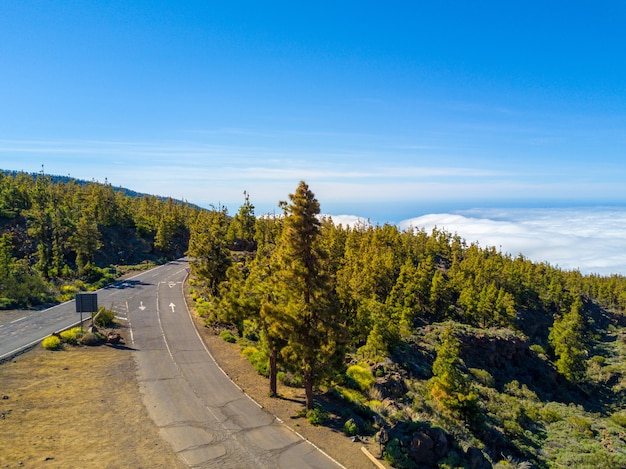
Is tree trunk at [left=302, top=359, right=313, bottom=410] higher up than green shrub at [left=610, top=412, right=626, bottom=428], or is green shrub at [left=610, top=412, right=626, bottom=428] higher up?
tree trunk at [left=302, top=359, right=313, bottom=410]

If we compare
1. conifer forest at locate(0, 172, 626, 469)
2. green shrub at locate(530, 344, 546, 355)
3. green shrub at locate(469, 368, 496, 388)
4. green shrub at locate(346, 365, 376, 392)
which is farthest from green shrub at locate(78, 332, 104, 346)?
green shrub at locate(530, 344, 546, 355)

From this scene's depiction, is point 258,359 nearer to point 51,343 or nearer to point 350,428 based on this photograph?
point 350,428

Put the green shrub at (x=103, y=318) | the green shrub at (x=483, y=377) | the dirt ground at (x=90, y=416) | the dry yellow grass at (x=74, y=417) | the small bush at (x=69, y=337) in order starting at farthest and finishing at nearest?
the green shrub at (x=483, y=377)
the green shrub at (x=103, y=318)
the small bush at (x=69, y=337)
the dirt ground at (x=90, y=416)
the dry yellow grass at (x=74, y=417)

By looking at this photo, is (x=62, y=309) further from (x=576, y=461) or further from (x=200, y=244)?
(x=576, y=461)

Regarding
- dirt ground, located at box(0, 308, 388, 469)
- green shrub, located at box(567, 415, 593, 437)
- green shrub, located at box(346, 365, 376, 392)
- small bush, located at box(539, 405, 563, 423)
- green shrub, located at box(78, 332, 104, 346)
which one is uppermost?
green shrub, located at box(78, 332, 104, 346)

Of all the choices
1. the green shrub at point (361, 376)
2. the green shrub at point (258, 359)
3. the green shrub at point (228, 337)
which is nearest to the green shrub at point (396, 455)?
the green shrub at point (361, 376)

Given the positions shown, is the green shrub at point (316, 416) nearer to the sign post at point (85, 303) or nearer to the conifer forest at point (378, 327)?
the conifer forest at point (378, 327)

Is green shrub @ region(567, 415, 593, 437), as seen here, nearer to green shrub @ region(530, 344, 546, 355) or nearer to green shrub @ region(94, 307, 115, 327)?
green shrub @ region(530, 344, 546, 355)
